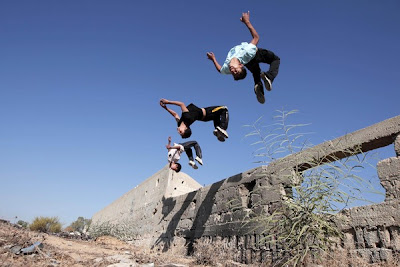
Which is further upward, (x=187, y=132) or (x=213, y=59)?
(x=213, y=59)

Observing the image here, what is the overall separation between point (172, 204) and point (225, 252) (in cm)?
335

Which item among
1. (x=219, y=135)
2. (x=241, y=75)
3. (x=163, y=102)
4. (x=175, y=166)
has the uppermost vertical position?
(x=163, y=102)

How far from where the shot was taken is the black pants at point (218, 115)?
527 centimetres

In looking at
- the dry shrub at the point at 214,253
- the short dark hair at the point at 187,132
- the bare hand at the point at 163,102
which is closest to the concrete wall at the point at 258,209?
the dry shrub at the point at 214,253

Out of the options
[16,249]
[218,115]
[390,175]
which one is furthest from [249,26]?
[16,249]

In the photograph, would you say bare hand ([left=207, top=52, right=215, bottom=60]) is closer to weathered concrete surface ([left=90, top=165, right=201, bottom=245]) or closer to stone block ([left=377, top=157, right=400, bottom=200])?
stone block ([left=377, top=157, right=400, bottom=200])

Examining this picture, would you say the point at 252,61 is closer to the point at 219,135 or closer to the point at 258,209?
the point at 219,135

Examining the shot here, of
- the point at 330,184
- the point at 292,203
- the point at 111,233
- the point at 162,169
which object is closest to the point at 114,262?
the point at 292,203

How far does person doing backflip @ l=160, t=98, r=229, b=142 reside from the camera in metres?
5.16

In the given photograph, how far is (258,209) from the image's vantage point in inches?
210

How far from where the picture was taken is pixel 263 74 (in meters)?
3.78

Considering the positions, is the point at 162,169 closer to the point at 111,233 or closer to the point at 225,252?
the point at 111,233

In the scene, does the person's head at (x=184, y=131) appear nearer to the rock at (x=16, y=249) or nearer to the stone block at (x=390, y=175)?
the stone block at (x=390, y=175)

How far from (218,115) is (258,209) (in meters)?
1.95
